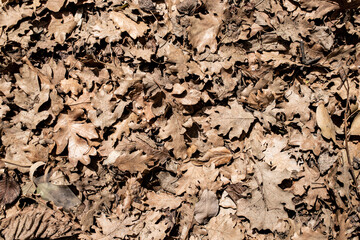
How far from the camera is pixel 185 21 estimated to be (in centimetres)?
266

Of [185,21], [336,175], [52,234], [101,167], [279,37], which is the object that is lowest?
[52,234]

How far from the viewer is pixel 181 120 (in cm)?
258

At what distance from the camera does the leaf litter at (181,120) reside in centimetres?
255

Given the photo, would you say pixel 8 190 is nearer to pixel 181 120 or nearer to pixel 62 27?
pixel 62 27

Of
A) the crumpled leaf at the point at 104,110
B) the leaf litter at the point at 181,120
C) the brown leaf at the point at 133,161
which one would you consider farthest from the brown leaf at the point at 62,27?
the brown leaf at the point at 133,161

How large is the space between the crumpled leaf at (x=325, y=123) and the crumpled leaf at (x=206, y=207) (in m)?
1.36

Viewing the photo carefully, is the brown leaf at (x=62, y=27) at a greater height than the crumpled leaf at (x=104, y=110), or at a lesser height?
greater

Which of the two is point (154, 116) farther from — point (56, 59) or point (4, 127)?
point (4, 127)

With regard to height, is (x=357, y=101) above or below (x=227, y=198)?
above

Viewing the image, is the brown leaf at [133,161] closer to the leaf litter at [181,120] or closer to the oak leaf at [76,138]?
the leaf litter at [181,120]

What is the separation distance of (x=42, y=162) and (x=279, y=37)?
3.02 metres

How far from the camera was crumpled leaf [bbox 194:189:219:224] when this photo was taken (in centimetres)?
254

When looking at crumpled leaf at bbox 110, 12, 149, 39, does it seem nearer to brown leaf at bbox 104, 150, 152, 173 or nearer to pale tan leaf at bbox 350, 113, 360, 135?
brown leaf at bbox 104, 150, 152, 173

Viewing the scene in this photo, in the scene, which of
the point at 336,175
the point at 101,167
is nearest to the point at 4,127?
the point at 101,167
